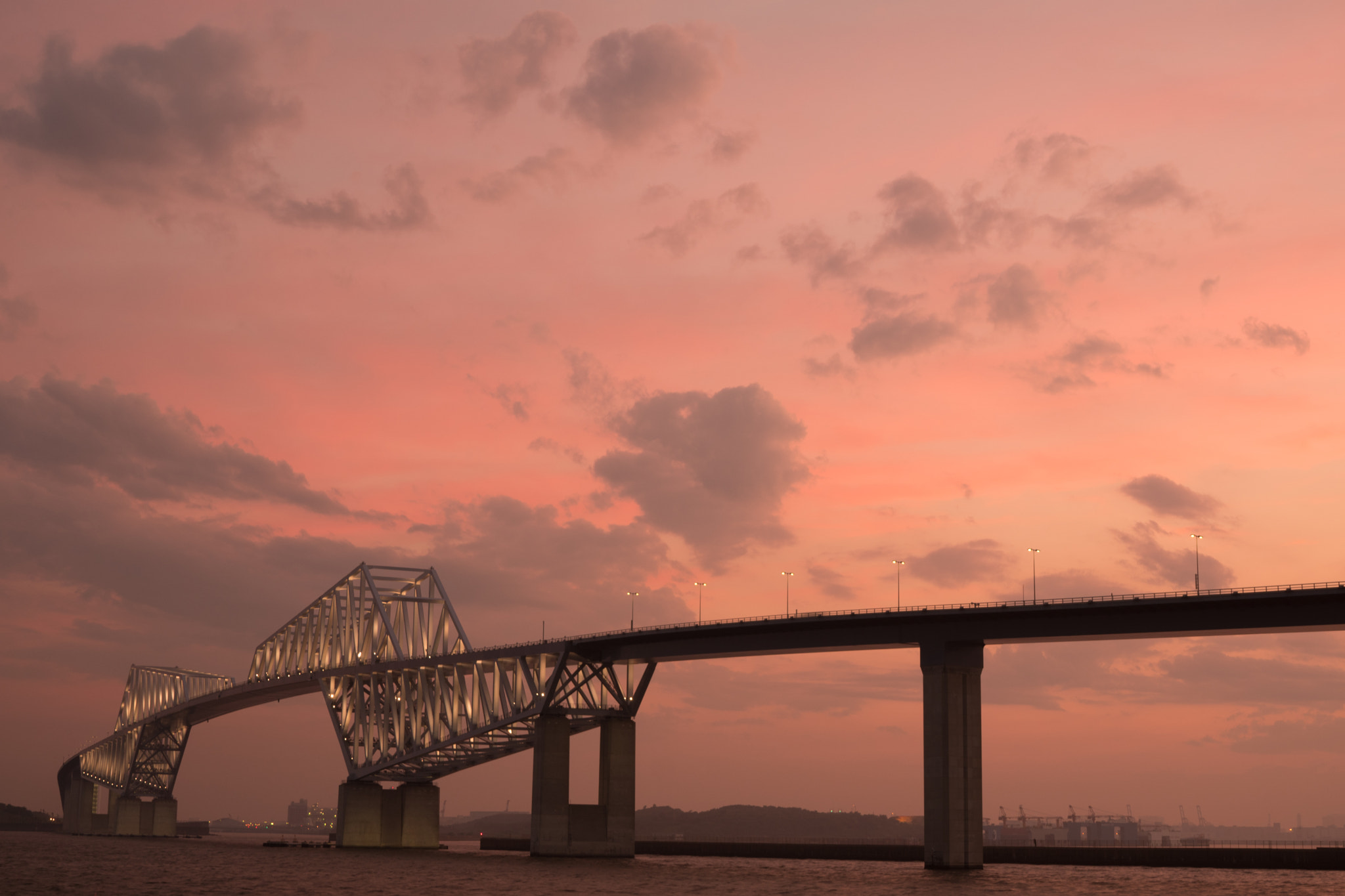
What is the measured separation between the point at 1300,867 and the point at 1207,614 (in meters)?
63.0

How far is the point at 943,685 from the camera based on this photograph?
8944 cm

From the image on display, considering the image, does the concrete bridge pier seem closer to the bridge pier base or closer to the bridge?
the bridge

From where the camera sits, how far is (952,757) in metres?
87.7

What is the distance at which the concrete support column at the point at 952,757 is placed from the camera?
8800 centimetres

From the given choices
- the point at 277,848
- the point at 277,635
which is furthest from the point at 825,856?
the point at 277,635

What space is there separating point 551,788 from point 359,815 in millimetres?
35692

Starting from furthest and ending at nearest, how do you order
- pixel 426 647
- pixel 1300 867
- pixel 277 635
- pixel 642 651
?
pixel 277 635
pixel 426 647
pixel 1300 867
pixel 642 651

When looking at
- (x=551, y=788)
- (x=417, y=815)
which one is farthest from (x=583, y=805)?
(x=417, y=815)

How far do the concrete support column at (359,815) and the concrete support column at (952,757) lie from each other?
6804 centimetres

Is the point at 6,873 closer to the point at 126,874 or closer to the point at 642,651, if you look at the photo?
the point at 126,874

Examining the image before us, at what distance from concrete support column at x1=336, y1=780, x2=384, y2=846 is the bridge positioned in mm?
152

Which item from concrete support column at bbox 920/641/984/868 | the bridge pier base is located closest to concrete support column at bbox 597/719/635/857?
the bridge pier base

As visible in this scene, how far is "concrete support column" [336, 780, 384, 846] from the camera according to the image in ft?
447

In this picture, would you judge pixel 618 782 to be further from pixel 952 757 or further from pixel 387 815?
pixel 387 815
